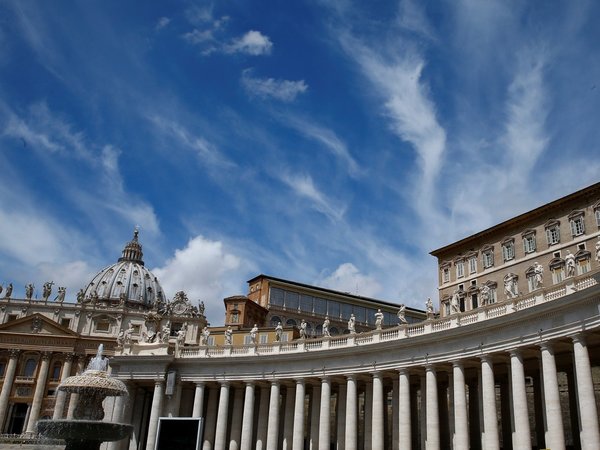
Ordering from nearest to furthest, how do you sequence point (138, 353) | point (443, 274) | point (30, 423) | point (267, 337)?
1. point (138, 353)
2. point (443, 274)
3. point (267, 337)
4. point (30, 423)

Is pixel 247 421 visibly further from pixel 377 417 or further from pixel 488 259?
pixel 488 259

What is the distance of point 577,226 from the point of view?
60438mm

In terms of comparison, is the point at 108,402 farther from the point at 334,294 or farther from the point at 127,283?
the point at 127,283

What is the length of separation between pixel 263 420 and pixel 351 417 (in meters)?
12.1

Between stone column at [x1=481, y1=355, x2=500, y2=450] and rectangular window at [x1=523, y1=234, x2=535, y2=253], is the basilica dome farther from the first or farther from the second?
stone column at [x1=481, y1=355, x2=500, y2=450]

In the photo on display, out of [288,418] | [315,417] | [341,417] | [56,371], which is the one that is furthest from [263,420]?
[56,371]

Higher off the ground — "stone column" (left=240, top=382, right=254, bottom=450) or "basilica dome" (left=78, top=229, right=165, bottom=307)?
"basilica dome" (left=78, top=229, right=165, bottom=307)

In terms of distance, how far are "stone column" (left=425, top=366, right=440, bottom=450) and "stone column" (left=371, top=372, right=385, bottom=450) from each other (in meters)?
4.35

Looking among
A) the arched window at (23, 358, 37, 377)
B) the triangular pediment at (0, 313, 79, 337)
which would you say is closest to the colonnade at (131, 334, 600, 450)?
the arched window at (23, 358, 37, 377)

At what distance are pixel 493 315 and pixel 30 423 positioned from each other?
91403 millimetres

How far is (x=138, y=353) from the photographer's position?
64.0 m


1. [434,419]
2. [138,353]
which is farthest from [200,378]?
[434,419]

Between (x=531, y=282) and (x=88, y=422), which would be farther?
(x=531, y=282)

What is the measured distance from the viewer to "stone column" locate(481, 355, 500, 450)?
131ft
